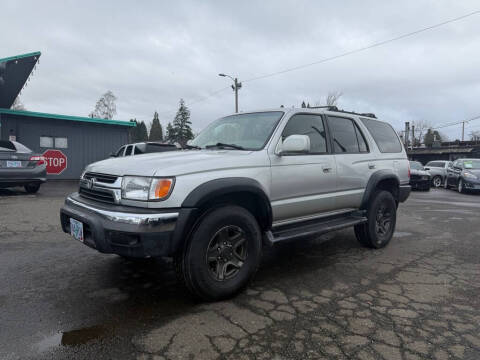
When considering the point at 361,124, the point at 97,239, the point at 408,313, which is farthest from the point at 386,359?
the point at 361,124

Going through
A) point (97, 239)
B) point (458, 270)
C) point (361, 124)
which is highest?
point (361, 124)

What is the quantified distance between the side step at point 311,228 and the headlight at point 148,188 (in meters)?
1.19

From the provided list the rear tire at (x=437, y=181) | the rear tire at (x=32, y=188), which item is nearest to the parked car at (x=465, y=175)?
the rear tire at (x=437, y=181)

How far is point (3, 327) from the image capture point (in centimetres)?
257

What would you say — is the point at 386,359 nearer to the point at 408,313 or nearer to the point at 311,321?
the point at 311,321

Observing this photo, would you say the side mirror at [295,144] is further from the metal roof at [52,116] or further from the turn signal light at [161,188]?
the metal roof at [52,116]

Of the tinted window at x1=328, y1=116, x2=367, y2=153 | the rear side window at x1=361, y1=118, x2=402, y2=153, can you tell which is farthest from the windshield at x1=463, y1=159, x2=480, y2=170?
the tinted window at x1=328, y1=116, x2=367, y2=153

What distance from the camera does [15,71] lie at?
11.8 metres

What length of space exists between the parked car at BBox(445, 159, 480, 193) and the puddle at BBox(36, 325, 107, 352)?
597 inches

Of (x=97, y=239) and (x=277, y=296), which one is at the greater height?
(x=97, y=239)

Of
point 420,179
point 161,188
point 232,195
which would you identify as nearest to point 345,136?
point 232,195

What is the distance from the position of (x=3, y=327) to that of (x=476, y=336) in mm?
3512

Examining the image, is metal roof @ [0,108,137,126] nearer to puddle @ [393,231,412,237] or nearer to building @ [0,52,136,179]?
building @ [0,52,136,179]

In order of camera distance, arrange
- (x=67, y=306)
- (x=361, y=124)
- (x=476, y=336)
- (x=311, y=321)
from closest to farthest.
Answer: (x=476, y=336), (x=311, y=321), (x=67, y=306), (x=361, y=124)
